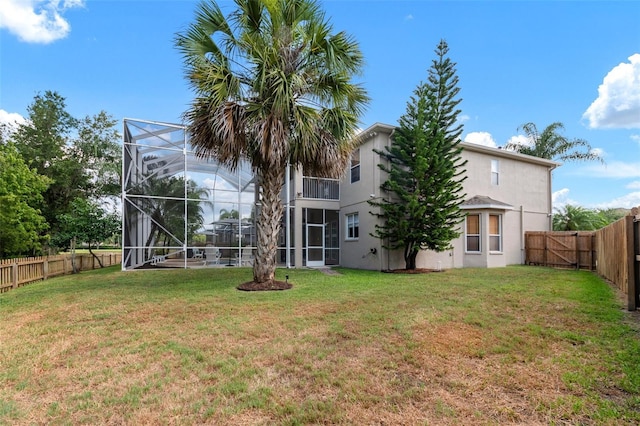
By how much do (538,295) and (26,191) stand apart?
1840 centimetres

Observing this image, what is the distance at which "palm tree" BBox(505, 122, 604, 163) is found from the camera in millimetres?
24047

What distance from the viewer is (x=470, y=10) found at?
11219 mm

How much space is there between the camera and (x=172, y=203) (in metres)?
15.6

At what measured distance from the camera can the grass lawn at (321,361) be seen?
9.73ft

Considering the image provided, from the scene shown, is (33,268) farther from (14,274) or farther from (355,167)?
(355,167)

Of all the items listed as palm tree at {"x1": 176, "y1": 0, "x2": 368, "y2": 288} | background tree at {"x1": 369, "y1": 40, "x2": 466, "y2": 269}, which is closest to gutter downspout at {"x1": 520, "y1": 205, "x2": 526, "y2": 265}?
background tree at {"x1": 369, "y1": 40, "x2": 466, "y2": 269}

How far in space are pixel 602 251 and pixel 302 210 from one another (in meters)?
Answer: 12.0

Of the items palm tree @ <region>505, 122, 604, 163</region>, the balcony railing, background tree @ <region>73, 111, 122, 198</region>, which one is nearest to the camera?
the balcony railing

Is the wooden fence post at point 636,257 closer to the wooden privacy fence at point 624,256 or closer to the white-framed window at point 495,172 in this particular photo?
the wooden privacy fence at point 624,256

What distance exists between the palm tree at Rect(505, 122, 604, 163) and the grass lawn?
2187 centimetres

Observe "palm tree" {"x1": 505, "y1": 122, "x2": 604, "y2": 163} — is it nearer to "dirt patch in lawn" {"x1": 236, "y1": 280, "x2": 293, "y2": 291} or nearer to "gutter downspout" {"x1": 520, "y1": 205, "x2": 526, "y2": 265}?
"gutter downspout" {"x1": 520, "y1": 205, "x2": 526, "y2": 265}

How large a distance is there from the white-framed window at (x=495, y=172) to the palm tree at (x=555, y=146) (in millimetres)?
11025

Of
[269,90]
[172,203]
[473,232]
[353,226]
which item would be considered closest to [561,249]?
[473,232]

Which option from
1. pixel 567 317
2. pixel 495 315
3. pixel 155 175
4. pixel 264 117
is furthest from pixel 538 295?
pixel 155 175
